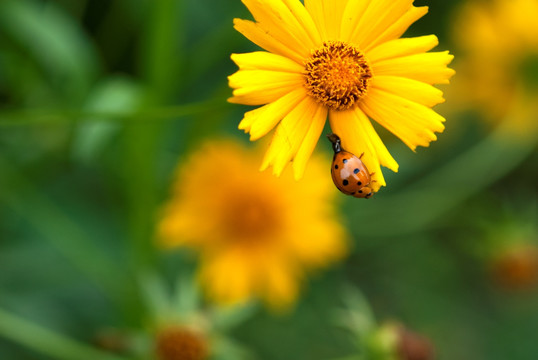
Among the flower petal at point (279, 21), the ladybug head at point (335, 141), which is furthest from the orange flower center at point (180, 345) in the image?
the flower petal at point (279, 21)

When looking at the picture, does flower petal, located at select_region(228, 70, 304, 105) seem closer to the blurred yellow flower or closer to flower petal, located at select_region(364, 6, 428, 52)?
flower petal, located at select_region(364, 6, 428, 52)

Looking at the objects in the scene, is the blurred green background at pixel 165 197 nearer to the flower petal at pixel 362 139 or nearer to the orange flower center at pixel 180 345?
the orange flower center at pixel 180 345

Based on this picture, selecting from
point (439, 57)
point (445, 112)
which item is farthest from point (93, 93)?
point (445, 112)

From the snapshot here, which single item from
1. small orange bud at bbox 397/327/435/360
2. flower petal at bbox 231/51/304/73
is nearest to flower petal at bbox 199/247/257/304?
small orange bud at bbox 397/327/435/360

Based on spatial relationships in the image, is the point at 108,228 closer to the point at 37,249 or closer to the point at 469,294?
the point at 37,249

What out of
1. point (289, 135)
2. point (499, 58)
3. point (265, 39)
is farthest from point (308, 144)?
point (499, 58)
